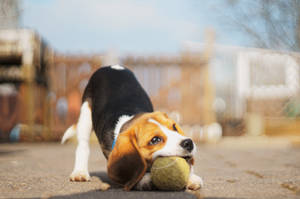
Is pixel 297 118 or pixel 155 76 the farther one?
pixel 297 118

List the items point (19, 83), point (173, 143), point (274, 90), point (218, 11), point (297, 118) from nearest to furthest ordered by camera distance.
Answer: point (173, 143), point (218, 11), point (19, 83), point (297, 118), point (274, 90)

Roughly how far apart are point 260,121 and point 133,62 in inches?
168

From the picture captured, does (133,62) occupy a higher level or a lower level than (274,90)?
higher

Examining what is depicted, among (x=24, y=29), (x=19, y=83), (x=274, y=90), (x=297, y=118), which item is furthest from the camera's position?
(x=274, y=90)

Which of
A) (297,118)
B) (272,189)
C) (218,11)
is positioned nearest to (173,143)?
(272,189)

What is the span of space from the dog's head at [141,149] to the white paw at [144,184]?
0.22ft

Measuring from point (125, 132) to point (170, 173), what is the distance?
1.57 ft

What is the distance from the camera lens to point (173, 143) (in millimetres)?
2773

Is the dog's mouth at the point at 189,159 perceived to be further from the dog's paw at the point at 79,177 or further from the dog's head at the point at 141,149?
the dog's paw at the point at 79,177

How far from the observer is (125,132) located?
2.93 metres

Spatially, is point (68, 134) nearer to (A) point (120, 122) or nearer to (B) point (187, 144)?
(A) point (120, 122)

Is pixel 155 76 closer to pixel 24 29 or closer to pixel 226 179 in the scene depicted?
pixel 24 29

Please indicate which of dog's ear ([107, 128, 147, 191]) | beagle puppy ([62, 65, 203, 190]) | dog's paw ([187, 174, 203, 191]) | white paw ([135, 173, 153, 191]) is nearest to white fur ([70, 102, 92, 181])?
beagle puppy ([62, 65, 203, 190])

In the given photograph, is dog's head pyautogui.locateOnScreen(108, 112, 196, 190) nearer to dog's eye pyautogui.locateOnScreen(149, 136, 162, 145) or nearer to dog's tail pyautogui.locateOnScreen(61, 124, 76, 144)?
dog's eye pyautogui.locateOnScreen(149, 136, 162, 145)
